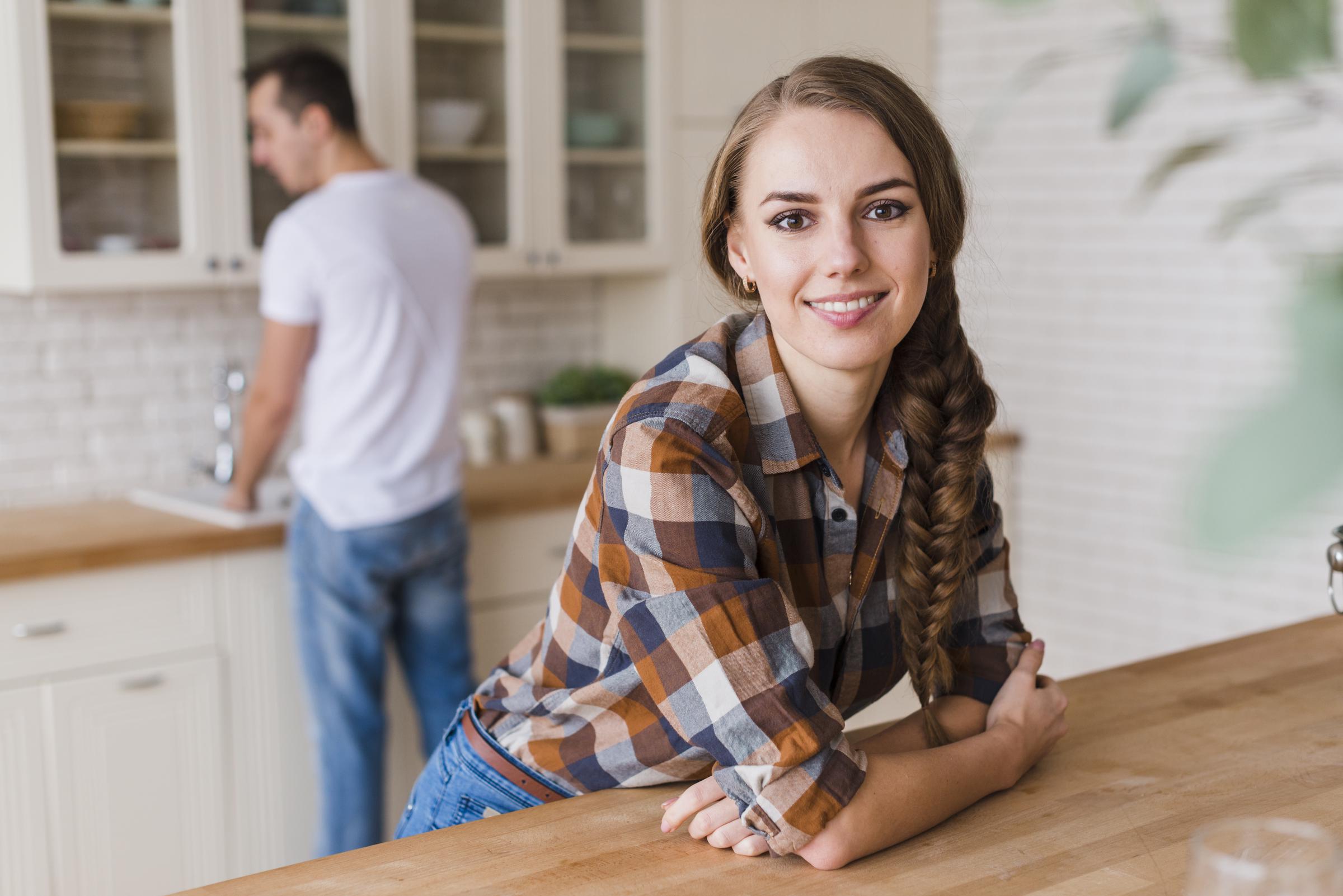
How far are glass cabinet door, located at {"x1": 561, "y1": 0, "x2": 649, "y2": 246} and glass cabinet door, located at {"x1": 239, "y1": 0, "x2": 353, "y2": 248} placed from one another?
2.14 feet

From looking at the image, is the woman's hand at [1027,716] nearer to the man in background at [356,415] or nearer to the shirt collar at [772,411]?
the shirt collar at [772,411]

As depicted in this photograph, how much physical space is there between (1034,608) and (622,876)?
3304 millimetres

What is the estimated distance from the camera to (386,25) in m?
3.45

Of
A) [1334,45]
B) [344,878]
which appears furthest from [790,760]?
[1334,45]

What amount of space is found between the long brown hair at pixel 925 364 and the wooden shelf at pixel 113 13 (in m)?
2.07

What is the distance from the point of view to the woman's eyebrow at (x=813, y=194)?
4.66 feet

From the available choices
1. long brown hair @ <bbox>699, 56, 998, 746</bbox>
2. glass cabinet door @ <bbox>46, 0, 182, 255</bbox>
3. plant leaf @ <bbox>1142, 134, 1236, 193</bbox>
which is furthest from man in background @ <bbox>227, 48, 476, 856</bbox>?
plant leaf @ <bbox>1142, 134, 1236, 193</bbox>

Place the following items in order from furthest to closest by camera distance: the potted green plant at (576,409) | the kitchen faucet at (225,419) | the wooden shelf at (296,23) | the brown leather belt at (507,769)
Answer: the potted green plant at (576,409) < the kitchen faucet at (225,419) < the wooden shelf at (296,23) < the brown leather belt at (507,769)

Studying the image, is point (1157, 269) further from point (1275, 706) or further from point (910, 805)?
point (910, 805)

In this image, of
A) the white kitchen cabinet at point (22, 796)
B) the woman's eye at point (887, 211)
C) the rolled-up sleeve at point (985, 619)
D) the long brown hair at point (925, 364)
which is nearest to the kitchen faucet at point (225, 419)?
the white kitchen cabinet at point (22, 796)

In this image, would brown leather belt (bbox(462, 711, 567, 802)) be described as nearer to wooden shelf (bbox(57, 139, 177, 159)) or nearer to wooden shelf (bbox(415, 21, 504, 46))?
wooden shelf (bbox(57, 139, 177, 159))

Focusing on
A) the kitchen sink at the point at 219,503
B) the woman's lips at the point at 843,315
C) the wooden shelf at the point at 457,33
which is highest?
the wooden shelf at the point at 457,33

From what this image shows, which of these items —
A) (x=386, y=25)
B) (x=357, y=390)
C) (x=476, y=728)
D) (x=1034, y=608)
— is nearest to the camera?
(x=476, y=728)

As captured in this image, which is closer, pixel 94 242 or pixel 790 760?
pixel 790 760
